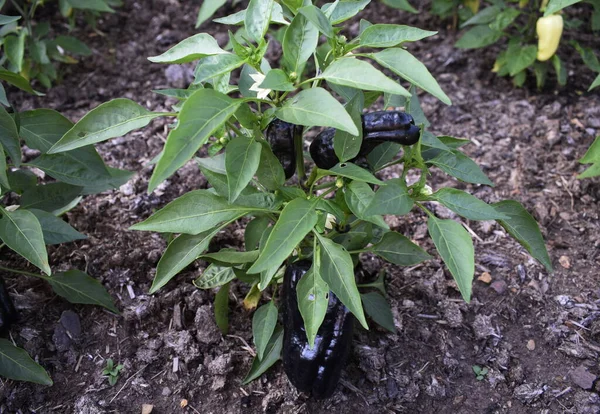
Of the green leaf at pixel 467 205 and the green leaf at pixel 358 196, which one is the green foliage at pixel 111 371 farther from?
the green leaf at pixel 467 205

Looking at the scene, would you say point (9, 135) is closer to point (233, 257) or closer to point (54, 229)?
point (54, 229)

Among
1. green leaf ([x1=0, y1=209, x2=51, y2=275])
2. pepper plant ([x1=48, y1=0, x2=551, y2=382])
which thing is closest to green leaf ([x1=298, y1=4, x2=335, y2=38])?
→ pepper plant ([x1=48, y1=0, x2=551, y2=382])

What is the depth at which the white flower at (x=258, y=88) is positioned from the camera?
1.56 meters

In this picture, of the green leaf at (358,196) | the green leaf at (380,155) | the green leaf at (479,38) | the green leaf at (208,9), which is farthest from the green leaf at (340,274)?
the green leaf at (479,38)

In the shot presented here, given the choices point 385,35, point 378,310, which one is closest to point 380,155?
point 385,35

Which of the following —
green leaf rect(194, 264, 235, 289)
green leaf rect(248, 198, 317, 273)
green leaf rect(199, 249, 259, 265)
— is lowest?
green leaf rect(194, 264, 235, 289)

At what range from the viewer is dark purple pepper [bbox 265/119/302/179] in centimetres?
170

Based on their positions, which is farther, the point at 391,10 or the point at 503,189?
the point at 391,10

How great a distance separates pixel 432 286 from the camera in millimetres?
2383

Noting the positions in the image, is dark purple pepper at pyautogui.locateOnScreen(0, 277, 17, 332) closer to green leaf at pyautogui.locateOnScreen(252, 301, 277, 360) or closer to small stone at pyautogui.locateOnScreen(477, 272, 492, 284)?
green leaf at pyautogui.locateOnScreen(252, 301, 277, 360)

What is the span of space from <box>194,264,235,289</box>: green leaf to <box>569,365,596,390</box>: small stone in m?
1.21

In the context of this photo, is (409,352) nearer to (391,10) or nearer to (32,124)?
(32,124)

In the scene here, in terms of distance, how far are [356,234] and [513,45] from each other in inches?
70.7

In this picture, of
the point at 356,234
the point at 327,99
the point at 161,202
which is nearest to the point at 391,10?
the point at 161,202
